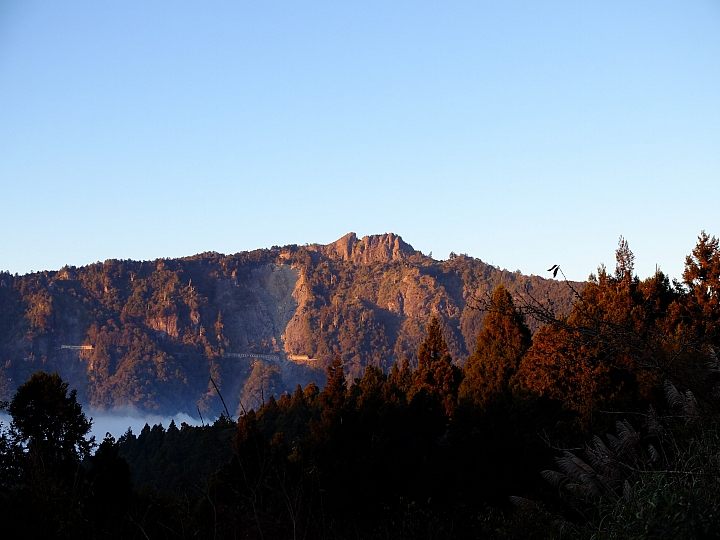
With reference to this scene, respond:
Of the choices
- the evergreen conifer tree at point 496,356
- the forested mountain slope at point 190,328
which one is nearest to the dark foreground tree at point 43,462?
the evergreen conifer tree at point 496,356

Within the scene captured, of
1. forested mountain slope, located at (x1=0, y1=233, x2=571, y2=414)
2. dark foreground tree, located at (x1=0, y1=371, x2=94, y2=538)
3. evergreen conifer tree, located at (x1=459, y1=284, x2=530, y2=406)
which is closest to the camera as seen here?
dark foreground tree, located at (x1=0, y1=371, x2=94, y2=538)

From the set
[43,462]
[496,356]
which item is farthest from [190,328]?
[43,462]

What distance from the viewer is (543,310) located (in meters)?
5.48

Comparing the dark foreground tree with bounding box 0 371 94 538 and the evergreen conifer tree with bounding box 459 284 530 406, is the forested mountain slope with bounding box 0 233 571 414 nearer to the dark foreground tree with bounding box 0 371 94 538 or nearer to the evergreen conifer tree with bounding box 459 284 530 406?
the evergreen conifer tree with bounding box 459 284 530 406

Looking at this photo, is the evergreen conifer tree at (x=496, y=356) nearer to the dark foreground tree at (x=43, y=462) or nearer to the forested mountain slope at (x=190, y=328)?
the dark foreground tree at (x=43, y=462)

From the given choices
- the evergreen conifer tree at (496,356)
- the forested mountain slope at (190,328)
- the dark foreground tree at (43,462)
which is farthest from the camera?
the forested mountain slope at (190,328)

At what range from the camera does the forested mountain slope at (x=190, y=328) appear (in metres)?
166

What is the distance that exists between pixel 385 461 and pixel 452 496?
249 cm

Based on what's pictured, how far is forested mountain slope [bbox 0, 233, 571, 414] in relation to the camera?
165500 millimetres

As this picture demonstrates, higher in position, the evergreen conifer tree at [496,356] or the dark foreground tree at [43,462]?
the evergreen conifer tree at [496,356]

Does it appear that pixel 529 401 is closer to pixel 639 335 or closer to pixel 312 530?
pixel 312 530

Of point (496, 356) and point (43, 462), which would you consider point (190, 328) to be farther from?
point (43, 462)

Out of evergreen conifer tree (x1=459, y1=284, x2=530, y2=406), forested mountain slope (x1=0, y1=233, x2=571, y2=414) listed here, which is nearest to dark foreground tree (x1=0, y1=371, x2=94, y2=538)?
evergreen conifer tree (x1=459, y1=284, x2=530, y2=406)

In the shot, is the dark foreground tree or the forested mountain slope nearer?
the dark foreground tree
